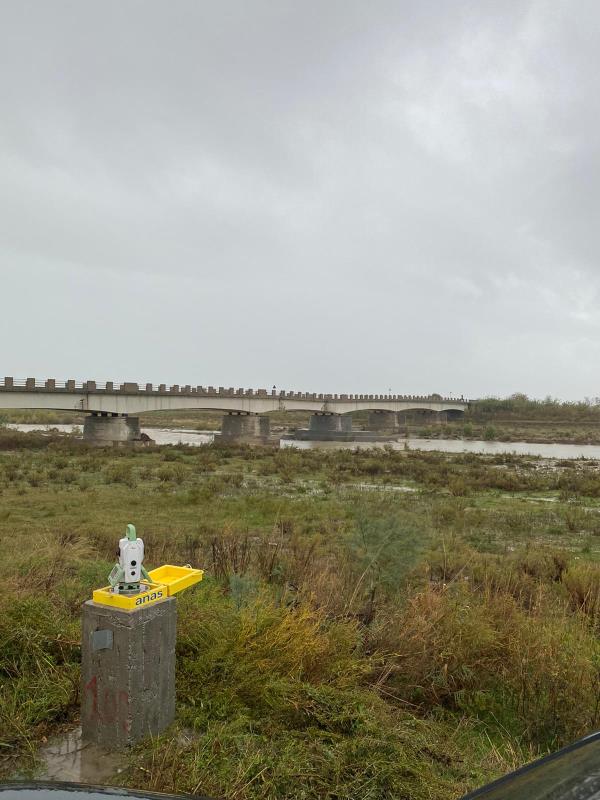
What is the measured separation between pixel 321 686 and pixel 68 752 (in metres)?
1.72

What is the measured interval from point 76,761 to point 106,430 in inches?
1741

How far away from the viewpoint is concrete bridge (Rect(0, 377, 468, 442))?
41.9 m

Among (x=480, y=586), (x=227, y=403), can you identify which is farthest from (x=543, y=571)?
(x=227, y=403)

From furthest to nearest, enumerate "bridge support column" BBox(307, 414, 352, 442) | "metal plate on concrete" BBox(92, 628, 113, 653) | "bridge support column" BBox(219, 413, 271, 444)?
"bridge support column" BBox(307, 414, 352, 442), "bridge support column" BBox(219, 413, 271, 444), "metal plate on concrete" BBox(92, 628, 113, 653)

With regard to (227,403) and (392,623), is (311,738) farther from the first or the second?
(227,403)

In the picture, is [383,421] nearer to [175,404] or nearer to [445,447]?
[445,447]

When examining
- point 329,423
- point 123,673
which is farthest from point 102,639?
point 329,423

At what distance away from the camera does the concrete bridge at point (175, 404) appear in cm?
4194

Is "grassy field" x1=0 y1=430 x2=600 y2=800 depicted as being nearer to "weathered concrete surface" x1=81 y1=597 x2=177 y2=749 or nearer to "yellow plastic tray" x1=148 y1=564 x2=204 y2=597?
"weathered concrete surface" x1=81 y1=597 x2=177 y2=749

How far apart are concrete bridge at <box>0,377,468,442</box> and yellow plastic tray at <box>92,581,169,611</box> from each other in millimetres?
41319

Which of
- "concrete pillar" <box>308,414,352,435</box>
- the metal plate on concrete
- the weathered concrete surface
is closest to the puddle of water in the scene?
the weathered concrete surface

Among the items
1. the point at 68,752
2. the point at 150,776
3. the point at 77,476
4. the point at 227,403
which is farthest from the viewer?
the point at 227,403

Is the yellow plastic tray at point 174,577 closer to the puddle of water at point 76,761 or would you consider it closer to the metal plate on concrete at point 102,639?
the metal plate on concrete at point 102,639

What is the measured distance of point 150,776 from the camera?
3018 millimetres
